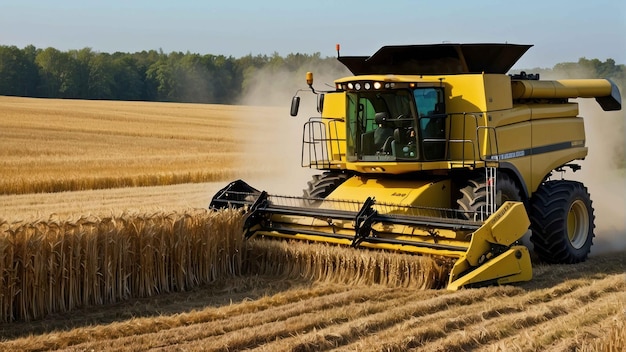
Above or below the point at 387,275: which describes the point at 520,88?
above

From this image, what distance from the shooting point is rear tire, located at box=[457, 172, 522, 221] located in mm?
8953

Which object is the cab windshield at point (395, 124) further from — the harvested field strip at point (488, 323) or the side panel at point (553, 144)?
the harvested field strip at point (488, 323)

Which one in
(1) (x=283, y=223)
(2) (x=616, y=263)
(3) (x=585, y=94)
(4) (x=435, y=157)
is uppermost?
(3) (x=585, y=94)

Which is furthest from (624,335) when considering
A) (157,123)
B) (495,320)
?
(157,123)

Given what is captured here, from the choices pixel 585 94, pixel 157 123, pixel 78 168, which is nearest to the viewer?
pixel 585 94

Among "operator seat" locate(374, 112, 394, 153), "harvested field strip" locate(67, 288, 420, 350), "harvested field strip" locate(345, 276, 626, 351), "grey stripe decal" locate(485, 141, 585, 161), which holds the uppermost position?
"operator seat" locate(374, 112, 394, 153)

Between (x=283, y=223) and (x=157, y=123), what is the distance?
98.9ft

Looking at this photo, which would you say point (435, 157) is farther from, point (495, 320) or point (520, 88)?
point (495, 320)

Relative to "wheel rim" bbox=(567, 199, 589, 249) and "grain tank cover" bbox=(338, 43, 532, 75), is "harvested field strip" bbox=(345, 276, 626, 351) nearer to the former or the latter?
"wheel rim" bbox=(567, 199, 589, 249)

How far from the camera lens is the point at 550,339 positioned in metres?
6.07

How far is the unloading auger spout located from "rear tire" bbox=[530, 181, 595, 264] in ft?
3.96

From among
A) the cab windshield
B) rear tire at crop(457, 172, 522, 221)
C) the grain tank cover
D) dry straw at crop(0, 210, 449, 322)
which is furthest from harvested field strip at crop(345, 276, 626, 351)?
the grain tank cover

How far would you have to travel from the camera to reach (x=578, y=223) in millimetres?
10422

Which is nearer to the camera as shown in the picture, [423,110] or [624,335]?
[624,335]
